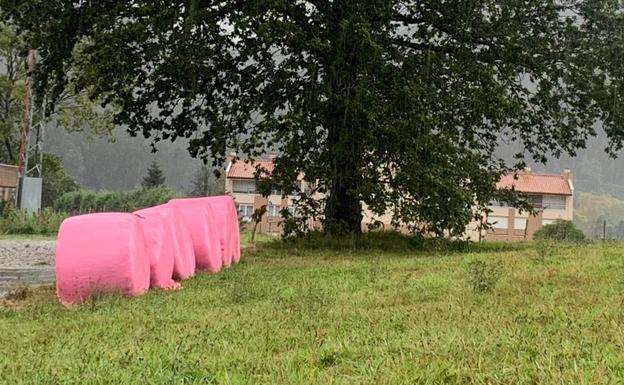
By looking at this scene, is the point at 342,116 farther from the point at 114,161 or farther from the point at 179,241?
the point at 114,161

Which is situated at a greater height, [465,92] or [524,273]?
[465,92]

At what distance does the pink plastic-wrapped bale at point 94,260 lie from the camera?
8141 millimetres

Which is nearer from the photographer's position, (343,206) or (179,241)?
(179,241)

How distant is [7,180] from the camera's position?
36.4 meters

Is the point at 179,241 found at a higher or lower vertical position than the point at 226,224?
lower

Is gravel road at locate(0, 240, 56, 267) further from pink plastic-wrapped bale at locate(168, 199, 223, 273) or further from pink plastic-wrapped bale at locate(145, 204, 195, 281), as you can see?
pink plastic-wrapped bale at locate(145, 204, 195, 281)

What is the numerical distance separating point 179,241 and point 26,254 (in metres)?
8.91

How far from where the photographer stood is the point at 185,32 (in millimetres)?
14312

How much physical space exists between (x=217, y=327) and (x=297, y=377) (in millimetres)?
2042

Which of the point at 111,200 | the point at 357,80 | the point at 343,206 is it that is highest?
the point at 357,80

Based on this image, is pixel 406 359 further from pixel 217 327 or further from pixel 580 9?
pixel 580 9

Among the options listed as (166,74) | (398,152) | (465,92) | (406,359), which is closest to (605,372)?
(406,359)

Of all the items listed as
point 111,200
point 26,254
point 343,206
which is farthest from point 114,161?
point 343,206

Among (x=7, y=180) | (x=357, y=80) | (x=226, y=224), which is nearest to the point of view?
(x=226, y=224)
